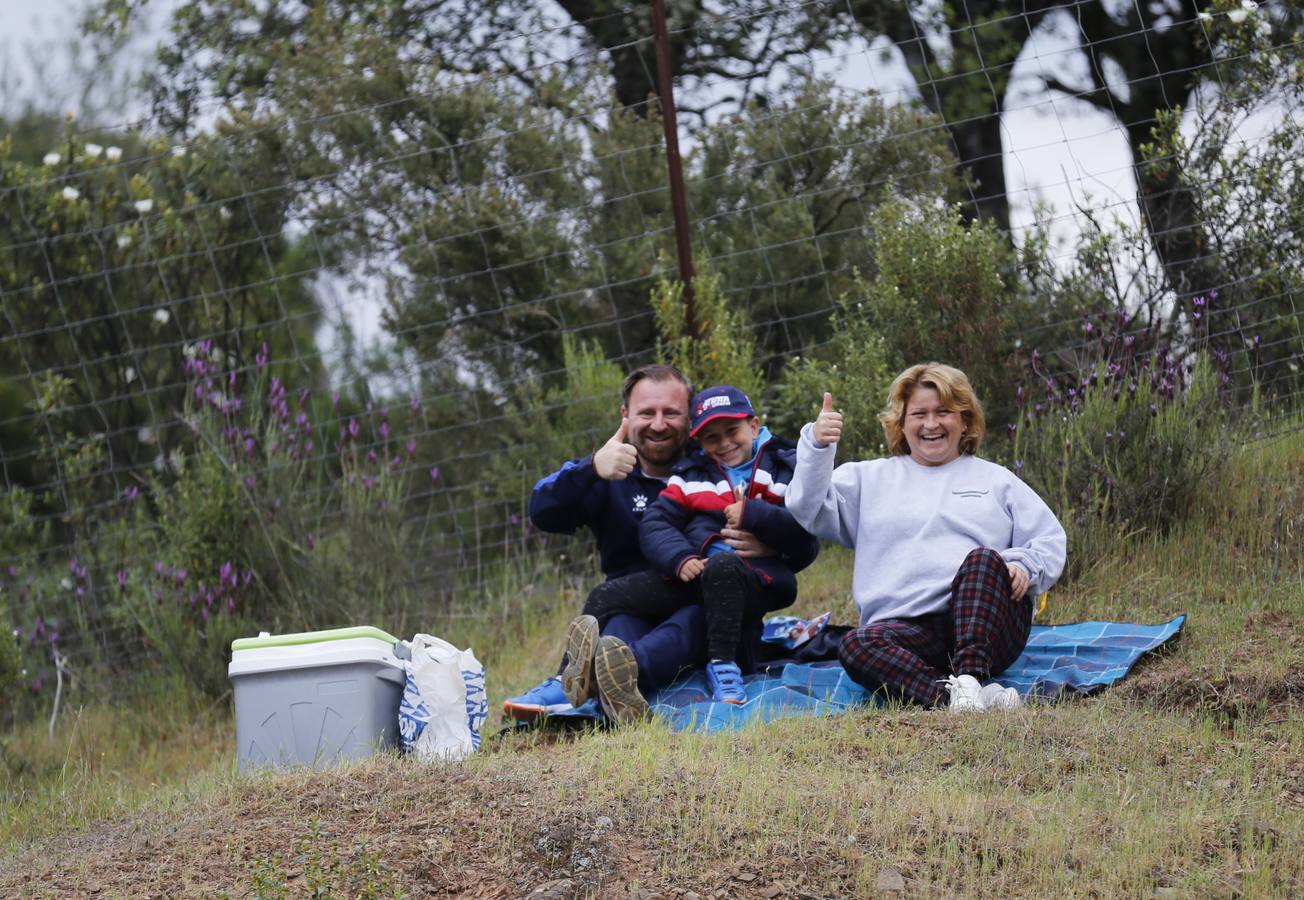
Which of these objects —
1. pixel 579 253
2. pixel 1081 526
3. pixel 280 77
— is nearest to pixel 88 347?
pixel 280 77

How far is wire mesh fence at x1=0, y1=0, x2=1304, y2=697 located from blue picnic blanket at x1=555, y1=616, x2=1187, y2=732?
4.89 ft

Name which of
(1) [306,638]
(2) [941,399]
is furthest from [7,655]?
(2) [941,399]

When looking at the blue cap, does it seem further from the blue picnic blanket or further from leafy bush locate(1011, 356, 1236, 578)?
leafy bush locate(1011, 356, 1236, 578)

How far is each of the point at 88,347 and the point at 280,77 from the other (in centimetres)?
215

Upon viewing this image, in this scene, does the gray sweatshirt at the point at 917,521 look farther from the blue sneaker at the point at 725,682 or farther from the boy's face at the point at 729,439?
the blue sneaker at the point at 725,682

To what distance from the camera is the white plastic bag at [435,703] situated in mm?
4621

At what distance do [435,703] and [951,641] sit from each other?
161 centimetres

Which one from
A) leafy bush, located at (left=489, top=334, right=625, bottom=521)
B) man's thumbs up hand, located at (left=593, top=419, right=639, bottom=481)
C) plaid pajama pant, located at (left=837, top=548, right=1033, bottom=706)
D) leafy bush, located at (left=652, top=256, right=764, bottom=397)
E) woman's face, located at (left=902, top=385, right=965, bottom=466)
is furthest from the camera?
leafy bush, located at (left=489, top=334, right=625, bottom=521)

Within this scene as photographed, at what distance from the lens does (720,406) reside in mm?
5094

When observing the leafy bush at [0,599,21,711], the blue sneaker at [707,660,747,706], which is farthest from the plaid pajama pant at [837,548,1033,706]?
the leafy bush at [0,599,21,711]

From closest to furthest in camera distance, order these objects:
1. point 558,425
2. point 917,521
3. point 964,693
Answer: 1. point 964,693
2. point 917,521
3. point 558,425

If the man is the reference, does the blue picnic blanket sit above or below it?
below

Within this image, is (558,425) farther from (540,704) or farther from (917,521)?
(917,521)

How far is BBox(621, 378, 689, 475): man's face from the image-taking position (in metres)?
5.25
